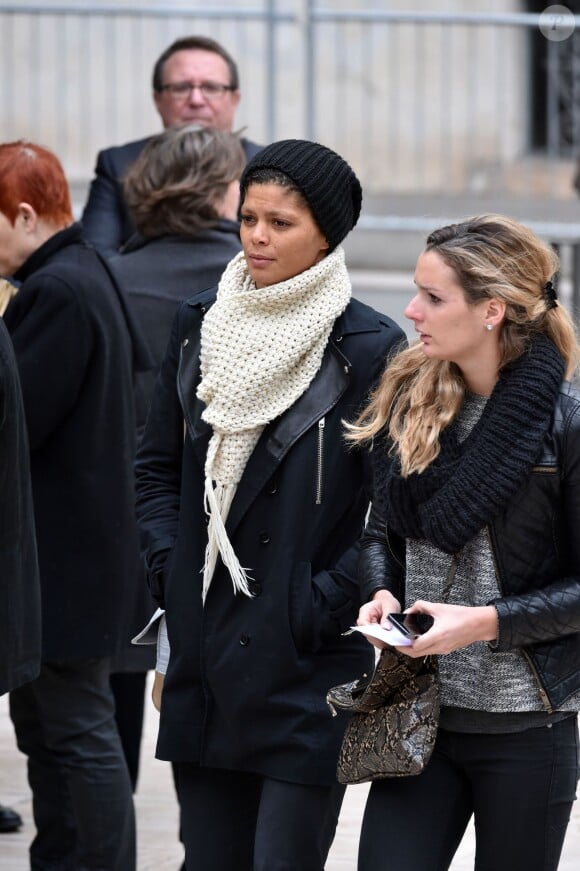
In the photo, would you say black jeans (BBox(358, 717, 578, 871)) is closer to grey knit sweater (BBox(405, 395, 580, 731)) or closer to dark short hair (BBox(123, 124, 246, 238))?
grey knit sweater (BBox(405, 395, 580, 731))

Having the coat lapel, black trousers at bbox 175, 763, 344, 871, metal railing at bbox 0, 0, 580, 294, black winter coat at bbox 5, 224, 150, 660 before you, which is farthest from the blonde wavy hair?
metal railing at bbox 0, 0, 580, 294

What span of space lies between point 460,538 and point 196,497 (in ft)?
2.12

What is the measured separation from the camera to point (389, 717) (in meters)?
3.11

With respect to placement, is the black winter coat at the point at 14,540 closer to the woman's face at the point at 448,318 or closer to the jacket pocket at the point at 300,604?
the jacket pocket at the point at 300,604

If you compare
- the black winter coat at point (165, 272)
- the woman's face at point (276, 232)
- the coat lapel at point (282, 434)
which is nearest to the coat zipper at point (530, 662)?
the coat lapel at point (282, 434)

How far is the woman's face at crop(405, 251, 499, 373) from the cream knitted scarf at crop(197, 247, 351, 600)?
12.1 inches

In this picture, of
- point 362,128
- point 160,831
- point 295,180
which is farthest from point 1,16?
point 295,180

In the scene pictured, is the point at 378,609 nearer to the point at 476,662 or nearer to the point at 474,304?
the point at 476,662

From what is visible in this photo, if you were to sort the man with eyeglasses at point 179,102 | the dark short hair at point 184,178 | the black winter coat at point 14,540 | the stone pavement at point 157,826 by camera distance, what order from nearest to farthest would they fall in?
the black winter coat at point 14,540
the dark short hair at point 184,178
the stone pavement at point 157,826
the man with eyeglasses at point 179,102

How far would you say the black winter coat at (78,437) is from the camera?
13.8 feet

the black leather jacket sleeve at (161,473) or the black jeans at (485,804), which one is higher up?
the black leather jacket sleeve at (161,473)

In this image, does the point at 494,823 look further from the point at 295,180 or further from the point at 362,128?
the point at 362,128

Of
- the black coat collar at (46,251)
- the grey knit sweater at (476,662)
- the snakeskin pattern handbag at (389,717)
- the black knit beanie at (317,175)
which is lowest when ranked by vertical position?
the snakeskin pattern handbag at (389,717)

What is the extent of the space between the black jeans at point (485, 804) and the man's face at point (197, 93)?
11.0 ft
